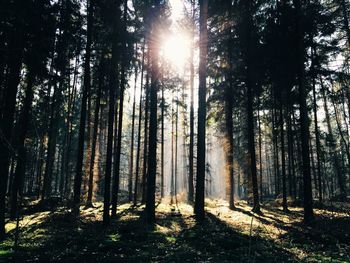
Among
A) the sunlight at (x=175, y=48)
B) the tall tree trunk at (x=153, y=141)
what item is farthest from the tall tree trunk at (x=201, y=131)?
the sunlight at (x=175, y=48)

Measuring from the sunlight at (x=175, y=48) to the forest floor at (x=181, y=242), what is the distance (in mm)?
10405

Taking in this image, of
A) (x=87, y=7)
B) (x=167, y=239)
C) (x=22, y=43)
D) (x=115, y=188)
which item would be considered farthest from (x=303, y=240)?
(x=87, y=7)

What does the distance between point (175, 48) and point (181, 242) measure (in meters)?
13.2

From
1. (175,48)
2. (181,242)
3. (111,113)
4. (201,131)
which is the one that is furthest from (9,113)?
(175,48)

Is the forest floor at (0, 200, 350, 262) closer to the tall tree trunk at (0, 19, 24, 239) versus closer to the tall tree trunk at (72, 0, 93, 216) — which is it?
the tall tree trunk at (0, 19, 24, 239)

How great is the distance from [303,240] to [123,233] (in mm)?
6479

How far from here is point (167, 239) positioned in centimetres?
1005

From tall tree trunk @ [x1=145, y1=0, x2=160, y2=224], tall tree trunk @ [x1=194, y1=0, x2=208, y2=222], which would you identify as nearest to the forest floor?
tall tree trunk @ [x1=145, y1=0, x2=160, y2=224]

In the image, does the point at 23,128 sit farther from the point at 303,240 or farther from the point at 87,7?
the point at 303,240

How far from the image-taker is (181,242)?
9.59 meters

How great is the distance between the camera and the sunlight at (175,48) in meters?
17.3

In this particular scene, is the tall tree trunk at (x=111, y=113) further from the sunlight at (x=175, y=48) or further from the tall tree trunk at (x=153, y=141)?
the sunlight at (x=175, y=48)

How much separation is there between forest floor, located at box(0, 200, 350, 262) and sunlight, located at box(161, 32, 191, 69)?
10.4m

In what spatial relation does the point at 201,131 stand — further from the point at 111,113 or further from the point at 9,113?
the point at 9,113
